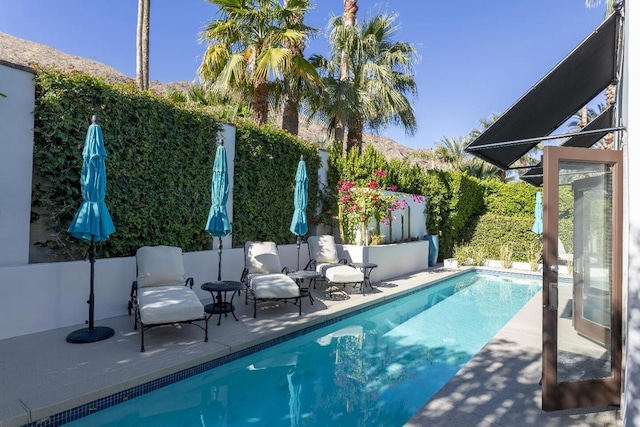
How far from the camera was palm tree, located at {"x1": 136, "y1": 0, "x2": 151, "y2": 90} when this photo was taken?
9.73 meters

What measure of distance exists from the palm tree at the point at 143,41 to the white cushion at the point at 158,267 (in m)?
5.45

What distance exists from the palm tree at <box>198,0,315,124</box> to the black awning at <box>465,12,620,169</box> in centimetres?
649

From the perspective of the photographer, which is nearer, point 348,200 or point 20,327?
point 20,327

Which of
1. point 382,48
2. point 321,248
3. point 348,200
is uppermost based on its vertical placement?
point 382,48

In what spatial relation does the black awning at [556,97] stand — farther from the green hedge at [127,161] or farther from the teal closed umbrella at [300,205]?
the green hedge at [127,161]

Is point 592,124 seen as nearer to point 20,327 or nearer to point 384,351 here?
point 384,351

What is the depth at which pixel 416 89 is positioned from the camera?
584 inches

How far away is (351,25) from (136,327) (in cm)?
1301

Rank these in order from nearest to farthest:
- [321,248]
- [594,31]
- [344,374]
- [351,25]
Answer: [594,31]
[344,374]
[321,248]
[351,25]

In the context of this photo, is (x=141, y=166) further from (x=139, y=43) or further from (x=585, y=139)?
(x=585, y=139)

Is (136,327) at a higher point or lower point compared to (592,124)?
lower

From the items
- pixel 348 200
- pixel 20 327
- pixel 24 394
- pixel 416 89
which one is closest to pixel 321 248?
pixel 348 200

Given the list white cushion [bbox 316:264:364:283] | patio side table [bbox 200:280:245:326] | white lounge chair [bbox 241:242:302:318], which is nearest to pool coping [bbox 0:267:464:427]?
patio side table [bbox 200:280:245:326]

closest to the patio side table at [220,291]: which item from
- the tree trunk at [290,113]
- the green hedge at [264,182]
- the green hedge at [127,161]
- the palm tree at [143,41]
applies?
the green hedge at [127,161]
